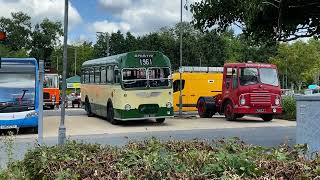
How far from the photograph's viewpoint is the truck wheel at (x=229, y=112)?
2616 cm

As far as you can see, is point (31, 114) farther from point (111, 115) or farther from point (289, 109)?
point (289, 109)

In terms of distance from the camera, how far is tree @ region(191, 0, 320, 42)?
8469 mm

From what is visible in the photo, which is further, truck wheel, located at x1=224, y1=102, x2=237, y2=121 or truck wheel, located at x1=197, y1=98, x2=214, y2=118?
truck wheel, located at x1=197, y1=98, x2=214, y2=118

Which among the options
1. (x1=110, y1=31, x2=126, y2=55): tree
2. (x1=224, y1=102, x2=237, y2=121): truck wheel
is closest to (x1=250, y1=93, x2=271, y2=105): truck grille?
(x1=224, y1=102, x2=237, y2=121): truck wheel

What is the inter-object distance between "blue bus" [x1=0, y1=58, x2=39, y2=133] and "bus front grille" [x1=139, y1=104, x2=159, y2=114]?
463 cm

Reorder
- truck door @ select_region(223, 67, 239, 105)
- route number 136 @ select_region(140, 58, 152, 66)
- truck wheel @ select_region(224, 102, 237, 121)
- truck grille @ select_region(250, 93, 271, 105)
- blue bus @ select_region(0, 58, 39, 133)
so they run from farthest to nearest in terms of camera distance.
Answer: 1. truck wheel @ select_region(224, 102, 237, 121)
2. truck door @ select_region(223, 67, 239, 105)
3. truck grille @ select_region(250, 93, 271, 105)
4. route number 136 @ select_region(140, 58, 152, 66)
5. blue bus @ select_region(0, 58, 39, 133)

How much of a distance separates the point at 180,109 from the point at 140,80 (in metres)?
7.51

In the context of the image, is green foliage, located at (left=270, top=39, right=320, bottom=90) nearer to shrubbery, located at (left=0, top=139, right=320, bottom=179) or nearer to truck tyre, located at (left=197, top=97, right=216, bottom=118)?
truck tyre, located at (left=197, top=97, right=216, bottom=118)

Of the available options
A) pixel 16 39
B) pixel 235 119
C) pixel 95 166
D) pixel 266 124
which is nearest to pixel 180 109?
pixel 235 119

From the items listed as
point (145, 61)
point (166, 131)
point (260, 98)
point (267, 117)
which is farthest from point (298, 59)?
point (166, 131)

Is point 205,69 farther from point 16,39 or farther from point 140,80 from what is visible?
point 16,39

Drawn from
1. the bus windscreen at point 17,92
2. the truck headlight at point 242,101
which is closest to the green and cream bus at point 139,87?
the truck headlight at point 242,101

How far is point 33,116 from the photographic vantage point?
66.5 ft

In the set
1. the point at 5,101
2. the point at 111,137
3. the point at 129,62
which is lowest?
the point at 111,137
